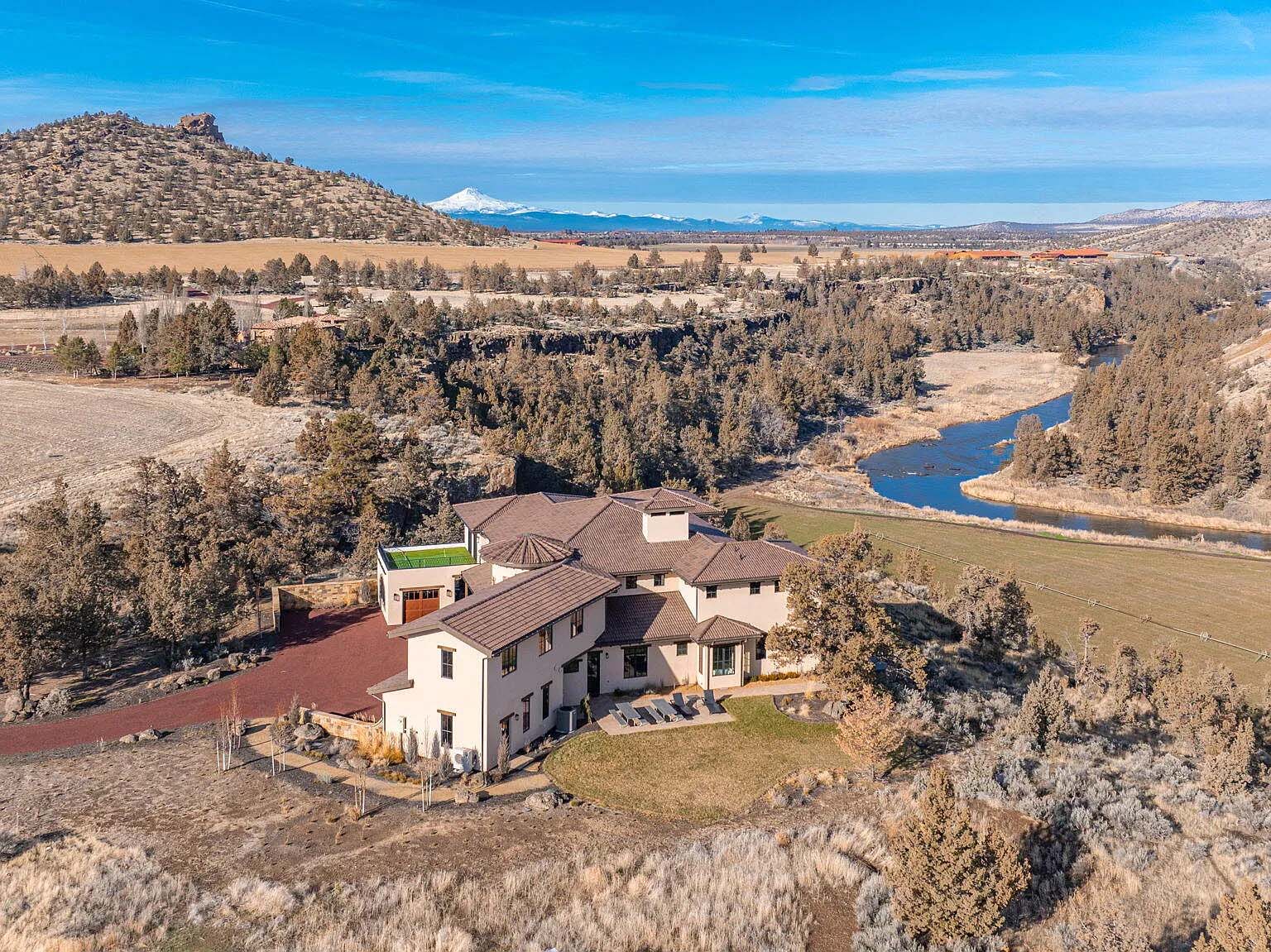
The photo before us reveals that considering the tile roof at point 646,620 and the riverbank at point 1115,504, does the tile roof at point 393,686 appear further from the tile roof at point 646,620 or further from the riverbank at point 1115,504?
the riverbank at point 1115,504

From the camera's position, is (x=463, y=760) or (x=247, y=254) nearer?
(x=463, y=760)

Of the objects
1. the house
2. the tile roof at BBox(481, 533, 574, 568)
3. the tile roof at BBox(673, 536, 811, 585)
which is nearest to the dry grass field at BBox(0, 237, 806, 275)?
the house

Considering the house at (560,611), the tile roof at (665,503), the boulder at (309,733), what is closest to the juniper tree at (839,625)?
the house at (560,611)

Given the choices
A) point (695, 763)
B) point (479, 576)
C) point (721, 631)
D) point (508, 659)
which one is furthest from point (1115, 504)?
point (508, 659)

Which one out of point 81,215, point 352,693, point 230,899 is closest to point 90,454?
point 352,693

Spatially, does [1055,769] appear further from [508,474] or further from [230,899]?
[508,474]

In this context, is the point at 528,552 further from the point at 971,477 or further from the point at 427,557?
the point at 971,477
